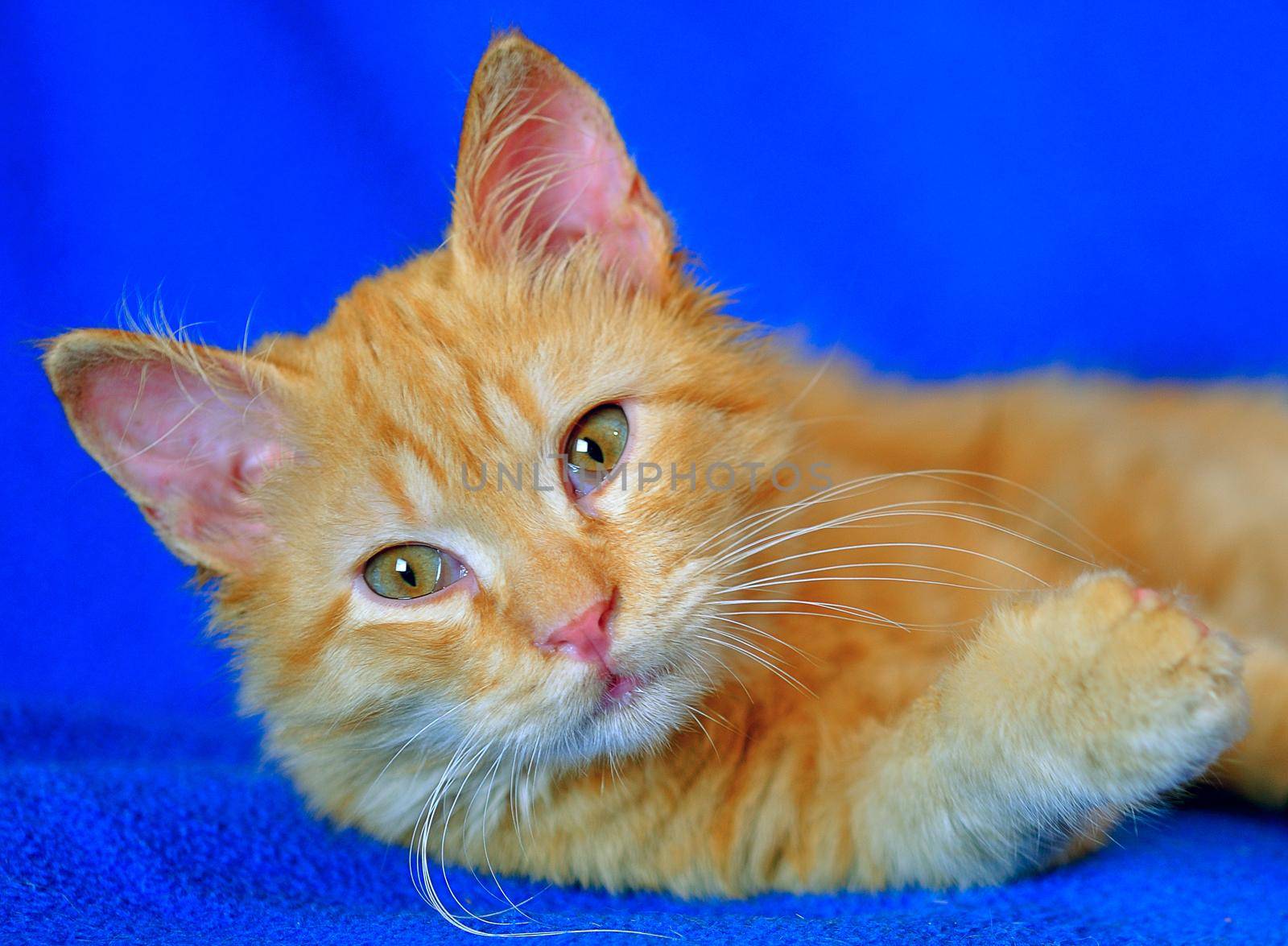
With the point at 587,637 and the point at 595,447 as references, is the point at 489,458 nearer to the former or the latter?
the point at 595,447

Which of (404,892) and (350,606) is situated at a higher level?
(350,606)

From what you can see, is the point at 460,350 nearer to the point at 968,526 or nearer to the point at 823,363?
the point at 968,526

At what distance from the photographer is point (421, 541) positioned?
4.25 feet

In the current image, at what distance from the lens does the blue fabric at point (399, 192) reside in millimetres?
1907

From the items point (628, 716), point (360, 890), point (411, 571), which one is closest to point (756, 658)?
point (628, 716)

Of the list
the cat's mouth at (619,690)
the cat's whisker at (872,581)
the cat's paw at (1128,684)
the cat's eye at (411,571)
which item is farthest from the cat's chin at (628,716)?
the cat's paw at (1128,684)

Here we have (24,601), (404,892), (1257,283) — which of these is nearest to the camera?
(404,892)

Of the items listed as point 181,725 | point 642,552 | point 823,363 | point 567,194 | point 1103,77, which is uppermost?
point 1103,77

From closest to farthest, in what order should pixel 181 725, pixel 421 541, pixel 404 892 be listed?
1. pixel 421 541
2. pixel 404 892
3. pixel 181 725

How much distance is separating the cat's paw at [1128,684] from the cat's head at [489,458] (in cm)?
37

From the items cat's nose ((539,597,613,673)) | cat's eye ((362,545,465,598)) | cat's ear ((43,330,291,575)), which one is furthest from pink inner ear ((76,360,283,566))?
cat's nose ((539,597,613,673))

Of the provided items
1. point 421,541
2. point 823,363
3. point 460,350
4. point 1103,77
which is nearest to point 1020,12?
point 1103,77

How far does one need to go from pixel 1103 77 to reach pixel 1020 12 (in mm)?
257

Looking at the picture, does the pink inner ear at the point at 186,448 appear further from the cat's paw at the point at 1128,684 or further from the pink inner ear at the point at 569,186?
the cat's paw at the point at 1128,684
